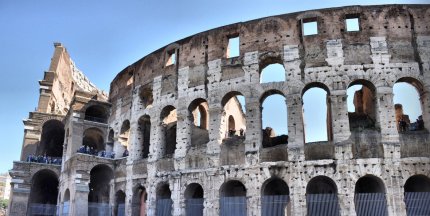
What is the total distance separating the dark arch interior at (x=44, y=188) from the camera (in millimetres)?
22398

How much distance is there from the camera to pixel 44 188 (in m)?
23.6

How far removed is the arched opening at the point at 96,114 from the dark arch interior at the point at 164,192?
6.67m

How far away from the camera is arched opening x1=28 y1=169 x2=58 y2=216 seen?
2167cm

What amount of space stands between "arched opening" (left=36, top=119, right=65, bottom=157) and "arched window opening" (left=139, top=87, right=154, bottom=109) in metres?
8.34

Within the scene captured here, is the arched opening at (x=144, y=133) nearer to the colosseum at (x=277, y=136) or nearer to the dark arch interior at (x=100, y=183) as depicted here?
the colosseum at (x=277, y=136)

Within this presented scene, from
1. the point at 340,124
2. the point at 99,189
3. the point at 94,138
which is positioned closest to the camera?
the point at 340,124

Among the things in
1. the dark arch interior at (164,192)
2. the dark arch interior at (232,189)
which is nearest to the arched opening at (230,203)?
the dark arch interior at (232,189)

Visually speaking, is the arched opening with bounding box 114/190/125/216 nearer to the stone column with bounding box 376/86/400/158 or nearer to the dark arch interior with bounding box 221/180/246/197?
the dark arch interior with bounding box 221/180/246/197

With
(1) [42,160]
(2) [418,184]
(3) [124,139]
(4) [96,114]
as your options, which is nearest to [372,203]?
(2) [418,184]

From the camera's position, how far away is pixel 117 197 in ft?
60.5

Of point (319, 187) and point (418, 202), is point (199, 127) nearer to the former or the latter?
point (319, 187)

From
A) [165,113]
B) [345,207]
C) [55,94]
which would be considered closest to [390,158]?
[345,207]

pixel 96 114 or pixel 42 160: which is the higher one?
pixel 96 114

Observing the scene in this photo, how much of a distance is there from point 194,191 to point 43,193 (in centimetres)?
1189
